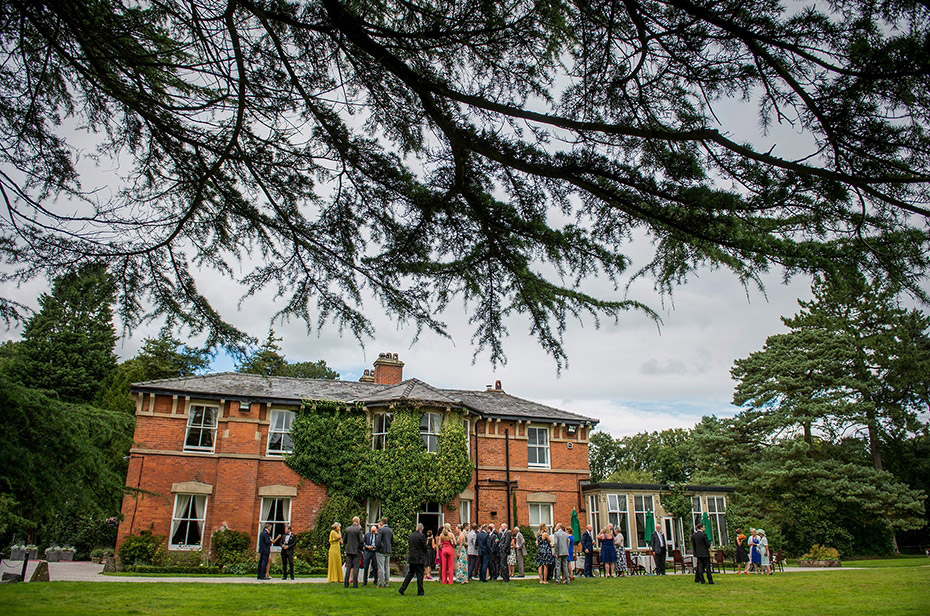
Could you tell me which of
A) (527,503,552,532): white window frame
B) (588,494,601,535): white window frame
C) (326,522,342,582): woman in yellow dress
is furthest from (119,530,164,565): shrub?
(588,494,601,535): white window frame

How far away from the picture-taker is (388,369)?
27594mm

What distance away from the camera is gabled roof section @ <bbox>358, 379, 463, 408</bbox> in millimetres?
21719

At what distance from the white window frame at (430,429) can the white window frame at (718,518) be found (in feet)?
43.9

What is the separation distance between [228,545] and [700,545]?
1458cm

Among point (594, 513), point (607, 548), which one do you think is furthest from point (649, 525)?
point (607, 548)

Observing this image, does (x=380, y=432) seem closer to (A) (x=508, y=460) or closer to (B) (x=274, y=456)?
(B) (x=274, y=456)

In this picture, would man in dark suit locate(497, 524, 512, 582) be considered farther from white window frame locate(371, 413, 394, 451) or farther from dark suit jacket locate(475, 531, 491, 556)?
white window frame locate(371, 413, 394, 451)

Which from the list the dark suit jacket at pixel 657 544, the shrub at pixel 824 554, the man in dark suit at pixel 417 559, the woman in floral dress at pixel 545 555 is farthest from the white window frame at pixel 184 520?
the shrub at pixel 824 554

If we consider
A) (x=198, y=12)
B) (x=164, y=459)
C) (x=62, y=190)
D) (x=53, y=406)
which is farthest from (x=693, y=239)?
(x=164, y=459)

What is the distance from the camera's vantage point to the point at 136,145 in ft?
18.4

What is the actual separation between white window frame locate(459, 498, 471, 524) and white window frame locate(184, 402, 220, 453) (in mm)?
9332

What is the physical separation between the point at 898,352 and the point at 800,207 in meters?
33.6

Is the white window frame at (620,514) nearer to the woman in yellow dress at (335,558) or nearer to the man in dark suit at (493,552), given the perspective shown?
the man in dark suit at (493,552)

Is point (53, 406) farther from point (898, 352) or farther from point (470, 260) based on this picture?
point (898, 352)
